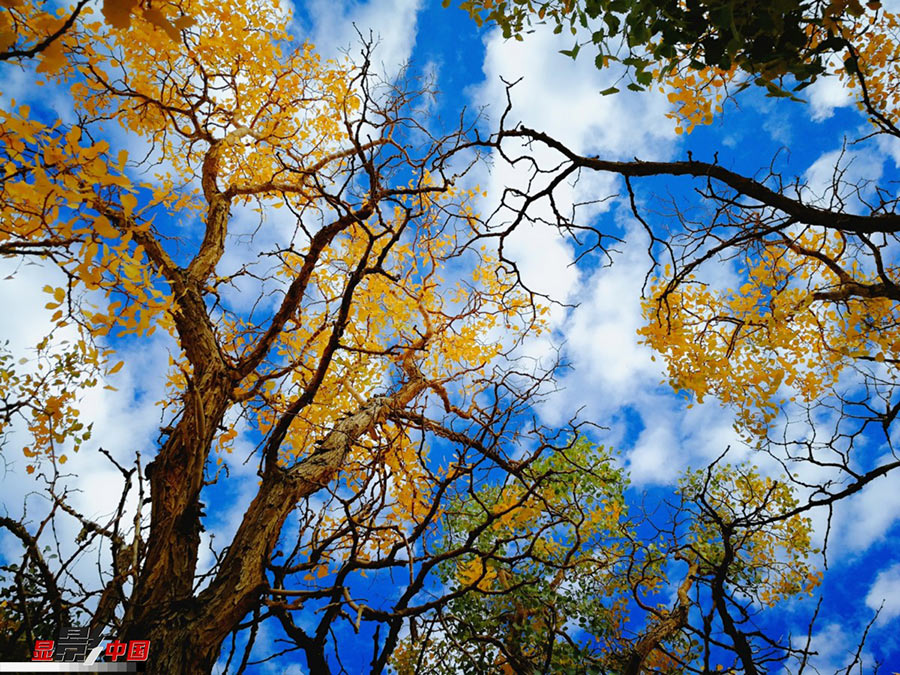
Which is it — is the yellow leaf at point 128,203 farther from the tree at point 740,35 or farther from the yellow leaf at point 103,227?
the tree at point 740,35

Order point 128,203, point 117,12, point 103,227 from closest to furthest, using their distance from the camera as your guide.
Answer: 1. point 117,12
2. point 103,227
3. point 128,203

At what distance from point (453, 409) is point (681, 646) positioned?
4.13 m

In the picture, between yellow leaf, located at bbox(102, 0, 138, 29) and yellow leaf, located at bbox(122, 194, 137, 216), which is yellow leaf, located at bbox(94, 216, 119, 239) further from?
yellow leaf, located at bbox(102, 0, 138, 29)

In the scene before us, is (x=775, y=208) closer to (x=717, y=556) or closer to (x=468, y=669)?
(x=468, y=669)

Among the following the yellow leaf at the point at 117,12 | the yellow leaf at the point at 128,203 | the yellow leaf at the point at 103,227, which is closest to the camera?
the yellow leaf at the point at 117,12

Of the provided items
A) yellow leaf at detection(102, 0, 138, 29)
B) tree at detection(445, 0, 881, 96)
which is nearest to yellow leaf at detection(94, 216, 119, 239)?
yellow leaf at detection(102, 0, 138, 29)

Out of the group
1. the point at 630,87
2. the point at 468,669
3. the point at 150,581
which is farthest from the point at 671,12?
the point at 468,669

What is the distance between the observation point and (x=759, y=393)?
5.22m

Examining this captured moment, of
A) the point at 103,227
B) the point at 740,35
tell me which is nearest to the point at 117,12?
the point at 103,227

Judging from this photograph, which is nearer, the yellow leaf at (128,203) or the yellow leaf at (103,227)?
the yellow leaf at (103,227)

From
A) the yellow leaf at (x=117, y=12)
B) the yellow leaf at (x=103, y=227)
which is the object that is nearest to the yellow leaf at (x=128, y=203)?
the yellow leaf at (x=103, y=227)

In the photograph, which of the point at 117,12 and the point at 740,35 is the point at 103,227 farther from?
the point at 740,35

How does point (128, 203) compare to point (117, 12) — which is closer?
point (117, 12)

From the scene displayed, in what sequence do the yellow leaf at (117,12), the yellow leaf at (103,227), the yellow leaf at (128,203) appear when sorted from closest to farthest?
1. the yellow leaf at (117,12)
2. the yellow leaf at (103,227)
3. the yellow leaf at (128,203)
